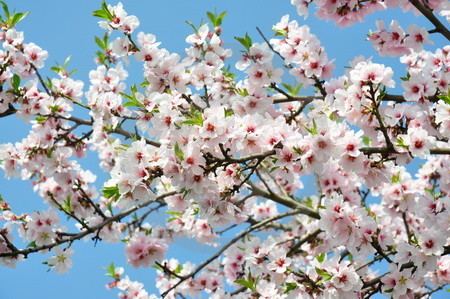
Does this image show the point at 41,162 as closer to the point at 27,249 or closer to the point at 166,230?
the point at 27,249

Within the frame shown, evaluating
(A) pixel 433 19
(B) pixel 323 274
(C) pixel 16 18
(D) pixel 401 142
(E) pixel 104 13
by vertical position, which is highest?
(C) pixel 16 18

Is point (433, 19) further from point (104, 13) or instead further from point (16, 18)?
point (16, 18)

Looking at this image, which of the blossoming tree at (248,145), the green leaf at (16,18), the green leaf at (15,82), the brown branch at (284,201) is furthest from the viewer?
the brown branch at (284,201)

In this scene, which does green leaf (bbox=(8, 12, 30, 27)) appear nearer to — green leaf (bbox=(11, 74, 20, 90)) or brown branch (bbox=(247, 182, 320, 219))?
green leaf (bbox=(11, 74, 20, 90))

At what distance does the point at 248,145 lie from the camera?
124 inches

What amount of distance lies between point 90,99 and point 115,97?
0.28 meters

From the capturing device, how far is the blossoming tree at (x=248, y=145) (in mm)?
3053

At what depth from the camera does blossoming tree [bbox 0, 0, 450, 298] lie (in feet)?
10.0

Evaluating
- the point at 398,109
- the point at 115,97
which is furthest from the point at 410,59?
the point at 115,97

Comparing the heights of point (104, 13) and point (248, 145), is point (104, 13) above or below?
above

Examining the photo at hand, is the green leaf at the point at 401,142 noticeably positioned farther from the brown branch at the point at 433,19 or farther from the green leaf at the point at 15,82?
the green leaf at the point at 15,82

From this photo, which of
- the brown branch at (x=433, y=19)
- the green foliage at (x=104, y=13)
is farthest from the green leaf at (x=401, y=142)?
the green foliage at (x=104, y=13)

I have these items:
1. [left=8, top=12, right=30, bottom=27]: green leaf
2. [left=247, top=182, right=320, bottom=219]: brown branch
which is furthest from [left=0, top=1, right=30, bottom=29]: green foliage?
[left=247, top=182, right=320, bottom=219]: brown branch

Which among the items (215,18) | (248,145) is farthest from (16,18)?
(248,145)
